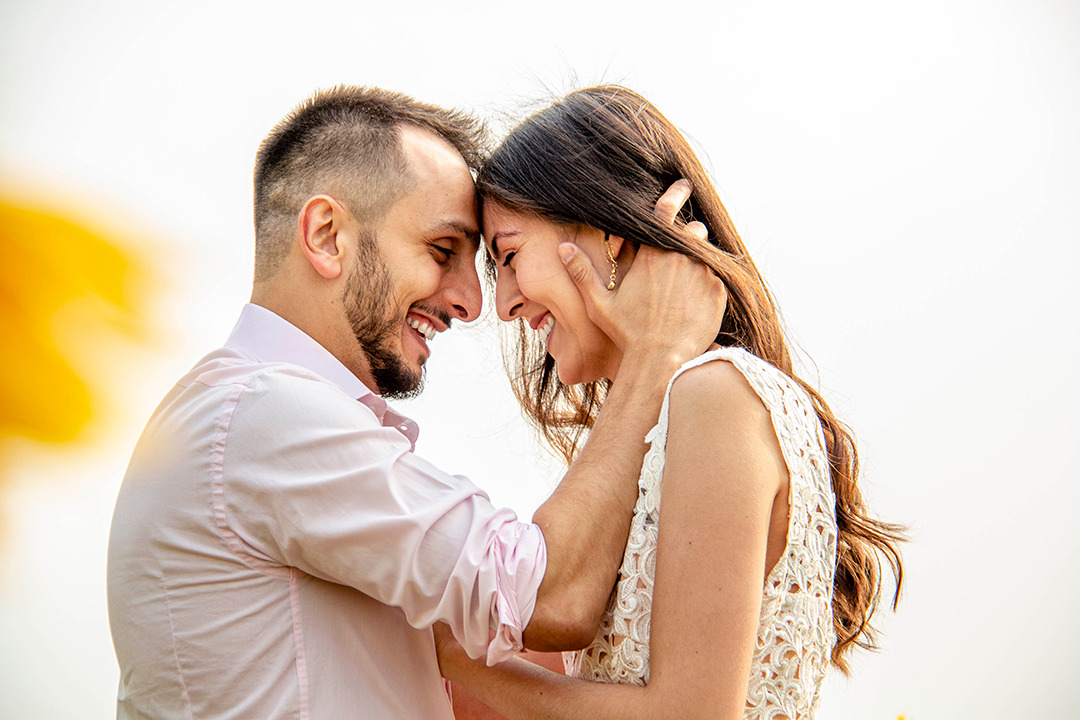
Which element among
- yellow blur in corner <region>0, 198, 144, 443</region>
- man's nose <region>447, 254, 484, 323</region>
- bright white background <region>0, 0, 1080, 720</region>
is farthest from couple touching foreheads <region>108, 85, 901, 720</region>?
bright white background <region>0, 0, 1080, 720</region>

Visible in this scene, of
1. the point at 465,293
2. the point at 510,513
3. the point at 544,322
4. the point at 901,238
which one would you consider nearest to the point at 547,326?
the point at 544,322

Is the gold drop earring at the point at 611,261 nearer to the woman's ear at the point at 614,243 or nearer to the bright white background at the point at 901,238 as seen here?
the woman's ear at the point at 614,243

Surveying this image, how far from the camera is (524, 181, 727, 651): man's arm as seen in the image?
1.19 m

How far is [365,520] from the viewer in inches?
45.4

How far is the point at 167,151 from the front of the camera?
255cm

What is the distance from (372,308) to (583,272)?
0.40 meters

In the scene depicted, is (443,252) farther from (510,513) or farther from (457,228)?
(510,513)

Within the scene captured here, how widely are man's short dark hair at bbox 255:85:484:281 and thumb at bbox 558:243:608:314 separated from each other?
1.08ft

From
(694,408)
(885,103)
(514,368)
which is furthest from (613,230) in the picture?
(885,103)

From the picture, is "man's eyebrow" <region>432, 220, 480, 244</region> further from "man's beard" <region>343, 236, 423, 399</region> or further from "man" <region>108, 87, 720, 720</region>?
"man" <region>108, 87, 720, 720</region>

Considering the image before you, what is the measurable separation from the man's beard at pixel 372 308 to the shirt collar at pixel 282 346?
10cm

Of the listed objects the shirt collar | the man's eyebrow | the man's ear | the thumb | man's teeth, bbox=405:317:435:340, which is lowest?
the shirt collar

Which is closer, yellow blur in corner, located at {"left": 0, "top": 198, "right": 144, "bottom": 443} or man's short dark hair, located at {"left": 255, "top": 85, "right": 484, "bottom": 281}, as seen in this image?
man's short dark hair, located at {"left": 255, "top": 85, "right": 484, "bottom": 281}

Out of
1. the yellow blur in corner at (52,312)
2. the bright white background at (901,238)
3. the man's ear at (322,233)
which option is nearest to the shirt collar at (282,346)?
the man's ear at (322,233)
